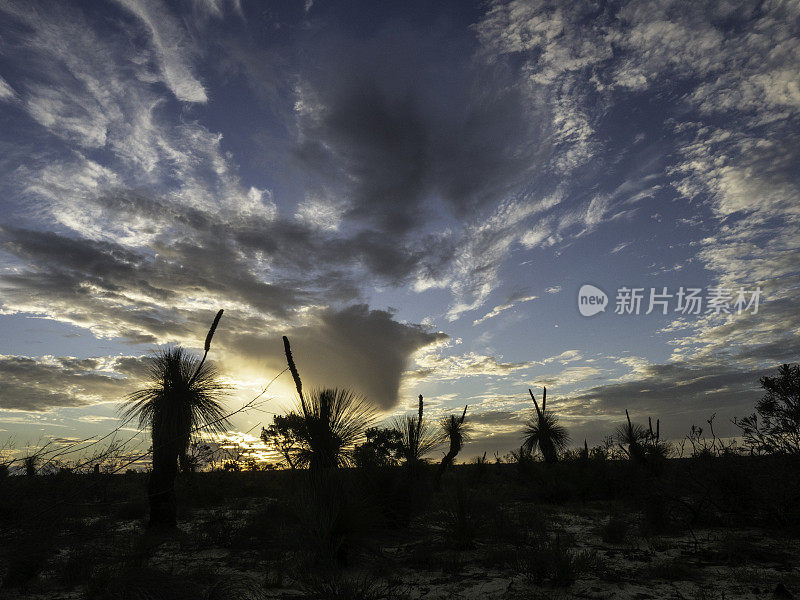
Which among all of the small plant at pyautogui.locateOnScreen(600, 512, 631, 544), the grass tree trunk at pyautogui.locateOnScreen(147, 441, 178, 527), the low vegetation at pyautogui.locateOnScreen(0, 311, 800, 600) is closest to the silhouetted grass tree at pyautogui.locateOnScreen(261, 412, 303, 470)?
the low vegetation at pyautogui.locateOnScreen(0, 311, 800, 600)

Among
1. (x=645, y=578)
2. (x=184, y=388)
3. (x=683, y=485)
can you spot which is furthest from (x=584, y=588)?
(x=184, y=388)

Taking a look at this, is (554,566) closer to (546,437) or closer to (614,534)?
(614,534)

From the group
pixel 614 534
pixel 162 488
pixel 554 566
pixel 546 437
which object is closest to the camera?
pixel 554 566

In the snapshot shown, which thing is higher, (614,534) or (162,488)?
(162,488)

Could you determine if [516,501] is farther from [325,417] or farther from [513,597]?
[513,597]

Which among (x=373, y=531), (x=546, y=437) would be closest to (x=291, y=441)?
(x=373, y=531)

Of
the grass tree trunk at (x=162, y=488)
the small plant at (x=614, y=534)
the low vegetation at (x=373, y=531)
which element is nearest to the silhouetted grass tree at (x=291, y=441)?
the low vegetation at (x=373, y=531)

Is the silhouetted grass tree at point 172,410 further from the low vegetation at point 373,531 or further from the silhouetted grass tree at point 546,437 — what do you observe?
the silhouetted grass tree at point 546,437

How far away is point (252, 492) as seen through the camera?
19391 millimetres

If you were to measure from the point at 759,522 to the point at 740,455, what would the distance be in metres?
1.37

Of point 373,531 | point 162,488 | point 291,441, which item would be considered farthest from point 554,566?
point 162,488

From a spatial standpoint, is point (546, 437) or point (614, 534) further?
point (546, 437)

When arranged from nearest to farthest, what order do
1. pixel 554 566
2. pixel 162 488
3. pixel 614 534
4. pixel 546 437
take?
1. pixel 554 566
2. pixel 614 534
3. pixel 162 488
4. pixel 546 437

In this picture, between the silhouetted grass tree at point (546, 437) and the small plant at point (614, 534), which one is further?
the silhouetted grass tree at point (546, 437)
